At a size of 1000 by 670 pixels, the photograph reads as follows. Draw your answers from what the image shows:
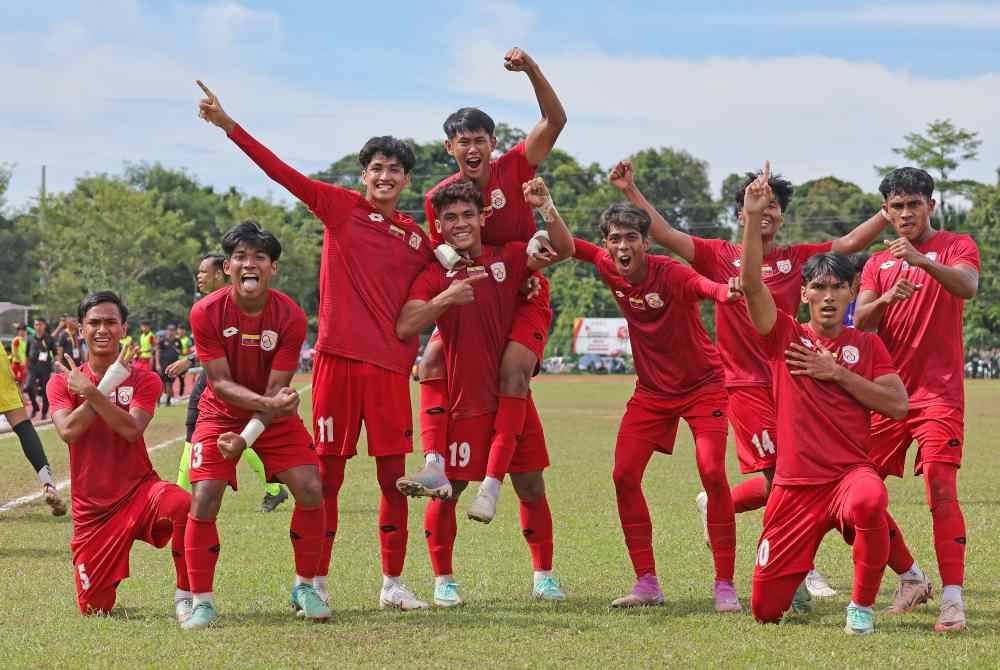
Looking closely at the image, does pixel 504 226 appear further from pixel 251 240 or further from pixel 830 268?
pixel 830 268

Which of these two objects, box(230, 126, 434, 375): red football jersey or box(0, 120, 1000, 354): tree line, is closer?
box(230, 126, 434, 375): red football jersey

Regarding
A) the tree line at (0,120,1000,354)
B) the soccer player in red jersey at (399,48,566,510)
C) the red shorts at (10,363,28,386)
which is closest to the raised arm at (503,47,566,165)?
the soccer player in red jersey at (399,48,566,510)

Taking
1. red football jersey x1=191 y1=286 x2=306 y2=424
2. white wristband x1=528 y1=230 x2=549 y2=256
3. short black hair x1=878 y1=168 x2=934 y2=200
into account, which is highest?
short black hair x1=878 y1=168 x2=934 y2=200

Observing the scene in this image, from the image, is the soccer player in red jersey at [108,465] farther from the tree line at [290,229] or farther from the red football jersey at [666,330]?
the tree line at [290,229]

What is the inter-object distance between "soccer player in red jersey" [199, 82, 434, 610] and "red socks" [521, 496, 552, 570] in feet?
2.90

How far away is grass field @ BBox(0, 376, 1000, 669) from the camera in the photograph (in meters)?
6.69

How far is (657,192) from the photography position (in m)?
106

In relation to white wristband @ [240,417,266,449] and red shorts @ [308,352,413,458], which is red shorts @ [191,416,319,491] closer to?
white wristband @ [240,417,266,449]

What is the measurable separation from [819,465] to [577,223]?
287ft

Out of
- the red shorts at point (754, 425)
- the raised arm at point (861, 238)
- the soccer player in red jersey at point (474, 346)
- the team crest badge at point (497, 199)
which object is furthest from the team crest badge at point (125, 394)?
the raised arm at point (861, 238)

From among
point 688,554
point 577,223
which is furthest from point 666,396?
point 577,223

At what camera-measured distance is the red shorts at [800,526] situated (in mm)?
7324

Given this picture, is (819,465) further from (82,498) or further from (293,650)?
(82,498)

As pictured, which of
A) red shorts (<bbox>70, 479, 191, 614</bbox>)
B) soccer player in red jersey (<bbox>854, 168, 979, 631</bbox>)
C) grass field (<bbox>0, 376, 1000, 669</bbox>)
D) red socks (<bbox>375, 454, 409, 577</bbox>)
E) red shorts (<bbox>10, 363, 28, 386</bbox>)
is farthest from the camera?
red shorts (<bbox>10, 363, 28, 386</bbox>)
